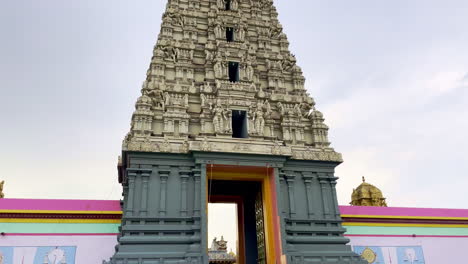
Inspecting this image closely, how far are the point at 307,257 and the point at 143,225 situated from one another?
5853 mm

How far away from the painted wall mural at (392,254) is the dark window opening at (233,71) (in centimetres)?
939

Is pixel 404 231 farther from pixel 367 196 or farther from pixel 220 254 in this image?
pixel 220 254

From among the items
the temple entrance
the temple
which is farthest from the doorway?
the temple

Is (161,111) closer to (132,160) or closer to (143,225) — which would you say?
(132,160)

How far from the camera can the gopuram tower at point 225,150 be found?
42.2 feet

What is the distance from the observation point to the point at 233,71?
58.0ft

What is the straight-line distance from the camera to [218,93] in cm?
1572

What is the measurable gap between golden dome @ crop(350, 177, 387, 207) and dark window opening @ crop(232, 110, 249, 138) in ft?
54.7

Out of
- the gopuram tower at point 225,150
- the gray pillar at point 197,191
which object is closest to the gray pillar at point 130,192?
the gopuram tower at point 225,150

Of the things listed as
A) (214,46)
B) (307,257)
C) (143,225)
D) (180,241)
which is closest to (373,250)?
(307,257)

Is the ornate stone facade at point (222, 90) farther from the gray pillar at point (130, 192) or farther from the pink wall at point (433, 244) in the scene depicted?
the pink wall at point (433, 244)

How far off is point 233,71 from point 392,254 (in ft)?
36.7

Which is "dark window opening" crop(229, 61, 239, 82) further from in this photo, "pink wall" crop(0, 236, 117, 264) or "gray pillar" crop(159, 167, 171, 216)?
"pink wall" crop(0, 236, 117, 264)

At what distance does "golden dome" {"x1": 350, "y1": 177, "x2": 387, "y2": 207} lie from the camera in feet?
95.7
